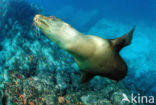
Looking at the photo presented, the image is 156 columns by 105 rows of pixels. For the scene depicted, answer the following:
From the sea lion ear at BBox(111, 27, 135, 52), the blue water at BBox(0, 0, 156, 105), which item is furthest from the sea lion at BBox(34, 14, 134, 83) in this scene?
the blue water at BBox(0, 0, 156, 105)

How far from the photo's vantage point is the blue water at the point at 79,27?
579 cm

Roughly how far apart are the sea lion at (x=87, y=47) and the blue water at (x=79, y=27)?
1.67m

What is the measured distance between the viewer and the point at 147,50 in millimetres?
13422

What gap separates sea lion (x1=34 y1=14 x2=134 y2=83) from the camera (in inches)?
63.8

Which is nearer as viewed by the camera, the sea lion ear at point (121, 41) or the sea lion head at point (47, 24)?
the sea lion head at point (47, 24)

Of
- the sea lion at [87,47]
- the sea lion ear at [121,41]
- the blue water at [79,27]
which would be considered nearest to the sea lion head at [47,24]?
the sea lion at [87,47]

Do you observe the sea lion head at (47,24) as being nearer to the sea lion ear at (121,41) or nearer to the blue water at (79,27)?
the sea lion ear at (121,41)

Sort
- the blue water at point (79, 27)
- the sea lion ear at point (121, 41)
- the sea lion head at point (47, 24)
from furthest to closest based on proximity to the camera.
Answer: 1. the blue water at point (79, 27)
2. the sea lion ear at point (121, 41)
3. the sea lion head at point (47, 24)

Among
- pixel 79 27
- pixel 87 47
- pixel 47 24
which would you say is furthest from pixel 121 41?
pixel 79 27

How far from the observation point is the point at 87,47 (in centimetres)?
190

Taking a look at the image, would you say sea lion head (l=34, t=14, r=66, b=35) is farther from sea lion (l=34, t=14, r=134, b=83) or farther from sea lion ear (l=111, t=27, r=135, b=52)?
sea lion ear (l=111, t=27, r=135, b=52)

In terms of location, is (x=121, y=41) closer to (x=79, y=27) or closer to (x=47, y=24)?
(x=47, y=24)

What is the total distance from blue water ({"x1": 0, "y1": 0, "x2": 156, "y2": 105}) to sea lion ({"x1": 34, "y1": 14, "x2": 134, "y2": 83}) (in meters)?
1.67

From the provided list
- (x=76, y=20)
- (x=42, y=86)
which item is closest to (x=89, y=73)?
(x=42, y=86)
